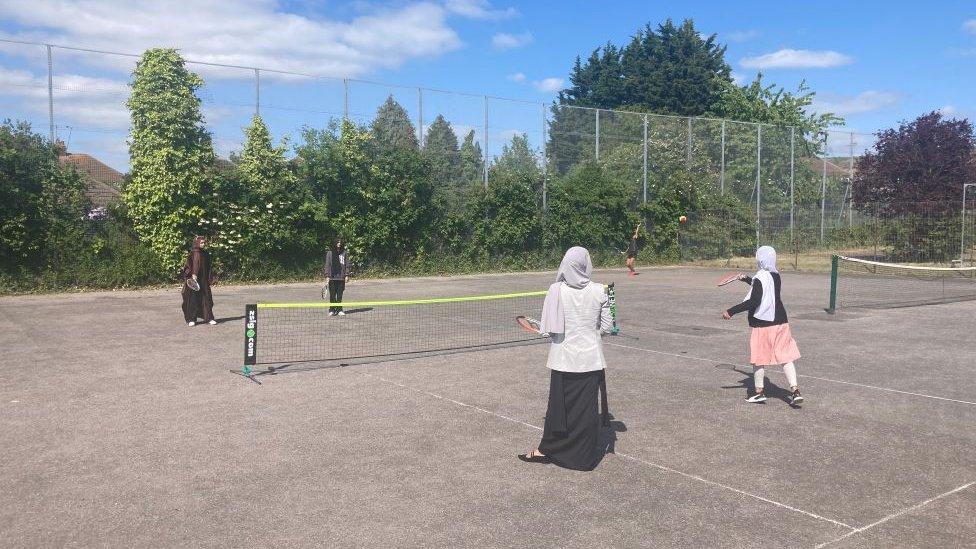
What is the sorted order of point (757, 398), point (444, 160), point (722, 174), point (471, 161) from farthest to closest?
point (722, 174) → point (471, 161) → point (444, 160) → point (757, 398)

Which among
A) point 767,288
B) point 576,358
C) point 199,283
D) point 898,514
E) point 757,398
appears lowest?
point 898,514

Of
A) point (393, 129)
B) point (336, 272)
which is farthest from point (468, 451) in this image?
point (393, 129)

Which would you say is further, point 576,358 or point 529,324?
point 529,324

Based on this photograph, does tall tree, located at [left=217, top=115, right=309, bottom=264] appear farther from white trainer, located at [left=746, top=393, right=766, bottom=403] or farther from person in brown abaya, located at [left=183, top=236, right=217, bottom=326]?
white trainer, located at [left=746, top=393, right=766, bottom=403]

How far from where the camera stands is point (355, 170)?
28.8m

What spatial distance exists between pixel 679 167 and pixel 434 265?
15981mm

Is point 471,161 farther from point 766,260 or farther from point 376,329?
point 766,260

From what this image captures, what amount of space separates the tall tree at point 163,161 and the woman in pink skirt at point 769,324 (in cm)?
2013

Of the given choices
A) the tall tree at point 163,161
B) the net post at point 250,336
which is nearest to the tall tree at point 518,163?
the tall tree at point 163,161

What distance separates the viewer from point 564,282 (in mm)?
6984

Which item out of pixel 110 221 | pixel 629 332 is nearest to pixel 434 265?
pixel 110 221

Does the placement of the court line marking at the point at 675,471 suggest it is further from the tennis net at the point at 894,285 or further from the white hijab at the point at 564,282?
the tennis net at the point at 894,285

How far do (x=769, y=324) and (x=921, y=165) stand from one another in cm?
3018

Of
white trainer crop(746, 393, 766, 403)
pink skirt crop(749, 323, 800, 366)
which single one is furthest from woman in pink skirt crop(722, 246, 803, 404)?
white trainer crop(746, 393, 766, 403)
